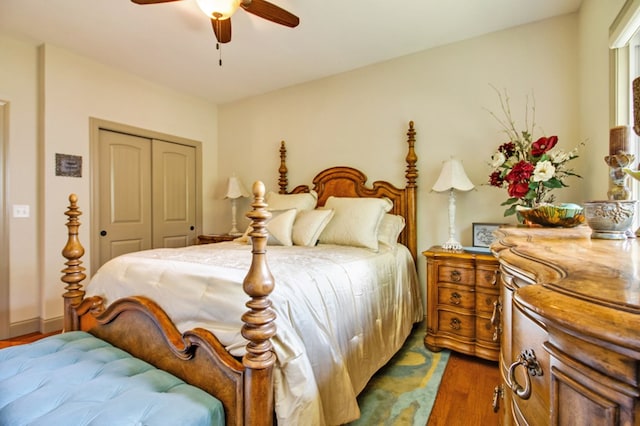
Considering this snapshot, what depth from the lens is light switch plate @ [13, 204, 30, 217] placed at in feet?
9.10

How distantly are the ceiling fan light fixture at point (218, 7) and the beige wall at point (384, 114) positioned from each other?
1.73 m

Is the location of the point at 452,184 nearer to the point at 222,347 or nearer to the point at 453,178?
the point at 453,178

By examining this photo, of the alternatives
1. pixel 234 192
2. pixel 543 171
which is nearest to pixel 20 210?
pixel 234 192

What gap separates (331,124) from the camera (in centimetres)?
346

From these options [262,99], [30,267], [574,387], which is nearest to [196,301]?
[574,387]

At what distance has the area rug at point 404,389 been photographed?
5.35 feet

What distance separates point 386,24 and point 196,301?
98.0 inches

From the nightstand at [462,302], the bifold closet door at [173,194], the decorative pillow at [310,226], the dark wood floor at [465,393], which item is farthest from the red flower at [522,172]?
the bifold closet door at [173,194]

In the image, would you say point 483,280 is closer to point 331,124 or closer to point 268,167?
point 331,124

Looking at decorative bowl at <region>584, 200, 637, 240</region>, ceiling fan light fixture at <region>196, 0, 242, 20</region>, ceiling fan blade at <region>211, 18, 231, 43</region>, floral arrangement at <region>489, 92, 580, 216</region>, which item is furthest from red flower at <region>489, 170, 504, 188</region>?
ceiling fan blade at <region>211, 18, 231, 43</region>

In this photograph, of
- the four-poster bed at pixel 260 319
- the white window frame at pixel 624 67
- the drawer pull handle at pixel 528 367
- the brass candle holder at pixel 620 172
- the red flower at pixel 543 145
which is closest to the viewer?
the drawer pull handle at pixel 528 367

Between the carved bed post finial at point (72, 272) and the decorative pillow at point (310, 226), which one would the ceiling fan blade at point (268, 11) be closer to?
the decorative pillow at point (310, 226)

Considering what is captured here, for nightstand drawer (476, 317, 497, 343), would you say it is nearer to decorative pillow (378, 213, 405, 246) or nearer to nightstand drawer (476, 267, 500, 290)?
nightstand drawer (476, 267, 500, 290)

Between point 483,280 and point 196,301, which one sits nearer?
point 196,301
